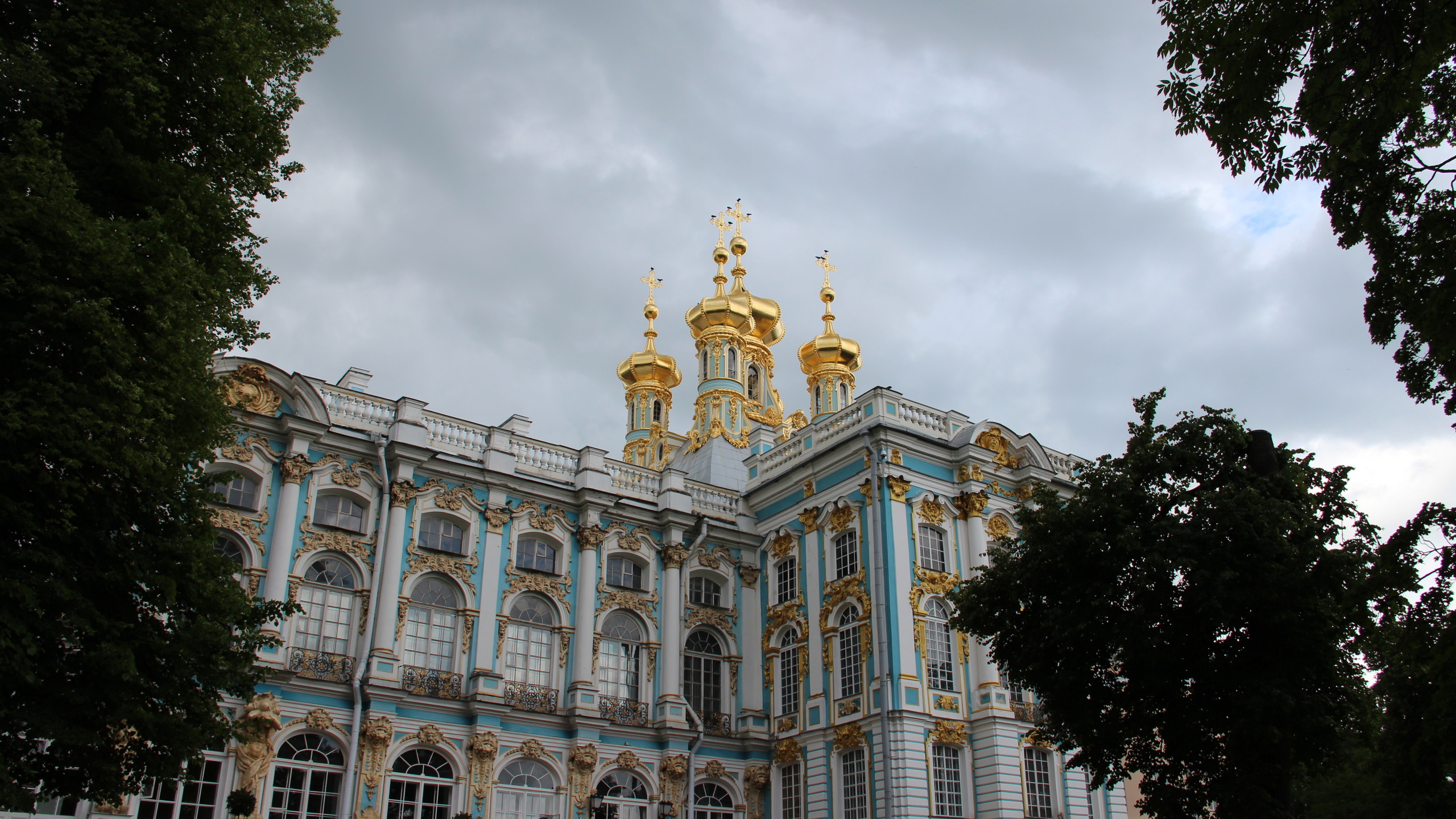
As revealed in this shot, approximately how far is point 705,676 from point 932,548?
556 centimetres

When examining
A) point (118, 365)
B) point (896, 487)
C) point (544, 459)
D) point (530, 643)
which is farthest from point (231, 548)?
point (896, 487)

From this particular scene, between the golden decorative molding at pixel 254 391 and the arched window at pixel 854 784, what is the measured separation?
1227 cm

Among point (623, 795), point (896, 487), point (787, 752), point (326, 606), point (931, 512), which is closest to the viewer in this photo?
point (326, 606)

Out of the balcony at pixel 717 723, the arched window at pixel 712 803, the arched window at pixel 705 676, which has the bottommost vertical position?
the arched window at pixel 712 803

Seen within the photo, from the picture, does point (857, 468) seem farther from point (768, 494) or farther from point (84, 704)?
point (84, 704)

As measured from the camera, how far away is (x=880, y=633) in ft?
66.3

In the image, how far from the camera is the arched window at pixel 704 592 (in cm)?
2381

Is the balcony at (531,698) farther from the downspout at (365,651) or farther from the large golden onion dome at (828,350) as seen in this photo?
the large golden onion dome at (828,350)

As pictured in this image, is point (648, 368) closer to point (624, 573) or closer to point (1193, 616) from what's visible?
point (624, 573)

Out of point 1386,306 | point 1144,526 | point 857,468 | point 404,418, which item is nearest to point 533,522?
point 404,418

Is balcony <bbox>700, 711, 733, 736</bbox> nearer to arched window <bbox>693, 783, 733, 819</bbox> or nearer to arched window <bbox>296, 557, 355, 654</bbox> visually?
arched window <bbox>693, 783, 733, 819</bbox>

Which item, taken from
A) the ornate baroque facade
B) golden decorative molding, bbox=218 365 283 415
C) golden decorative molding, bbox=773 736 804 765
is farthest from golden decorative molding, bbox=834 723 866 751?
golden decorative molding, bbox=218 365 283 415

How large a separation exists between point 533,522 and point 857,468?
6.58 m

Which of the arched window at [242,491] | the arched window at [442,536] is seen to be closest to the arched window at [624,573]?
the arched window at [442,536]
